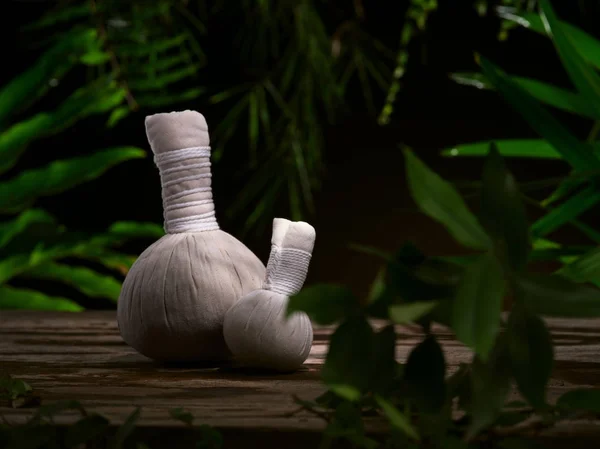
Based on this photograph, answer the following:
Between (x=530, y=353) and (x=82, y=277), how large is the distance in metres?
1.28

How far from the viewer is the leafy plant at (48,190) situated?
1.39 meters

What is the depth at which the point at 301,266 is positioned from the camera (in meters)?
0.55

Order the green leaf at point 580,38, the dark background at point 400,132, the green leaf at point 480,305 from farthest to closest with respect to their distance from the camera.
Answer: the dark background at point 400,132 < the green leaf at point 580,38 < the green leaf at point 480,305

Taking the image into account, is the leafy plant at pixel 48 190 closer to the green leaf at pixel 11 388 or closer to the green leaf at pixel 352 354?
the green leaf at pixel 11 388

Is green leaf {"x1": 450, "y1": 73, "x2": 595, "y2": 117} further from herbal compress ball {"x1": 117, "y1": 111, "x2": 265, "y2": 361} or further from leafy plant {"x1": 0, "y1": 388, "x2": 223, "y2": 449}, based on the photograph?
leafy plant {"x1": 0, "y1": 388, "x2": 223, "y2": 449}

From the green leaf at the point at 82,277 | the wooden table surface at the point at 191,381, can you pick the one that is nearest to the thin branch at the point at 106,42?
the green leaf at the point at 82,277

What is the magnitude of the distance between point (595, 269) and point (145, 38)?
48.0 inches

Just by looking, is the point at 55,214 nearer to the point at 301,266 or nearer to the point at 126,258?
the point at 126,258

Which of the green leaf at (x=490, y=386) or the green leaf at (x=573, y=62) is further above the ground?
the green leaf at (x=573, y=62)

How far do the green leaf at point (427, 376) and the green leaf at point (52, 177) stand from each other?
3.74 feet

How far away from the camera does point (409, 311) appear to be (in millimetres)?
262

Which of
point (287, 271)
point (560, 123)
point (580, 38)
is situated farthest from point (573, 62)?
point (287, 271)

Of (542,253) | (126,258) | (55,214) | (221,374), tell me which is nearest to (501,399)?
(221,374)

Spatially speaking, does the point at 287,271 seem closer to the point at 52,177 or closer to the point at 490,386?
Result: the point at 490,386
